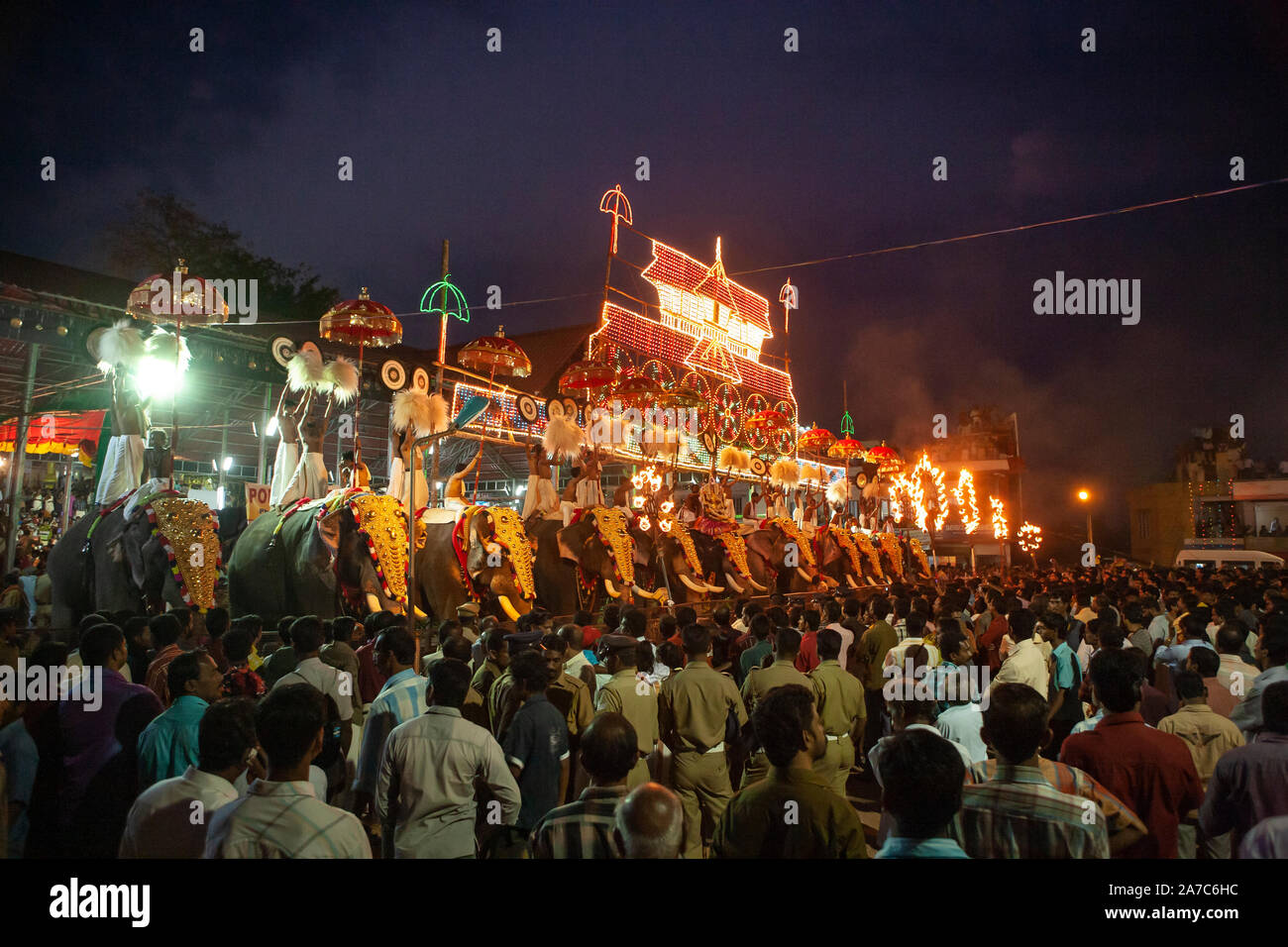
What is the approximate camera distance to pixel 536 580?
40.4 ft

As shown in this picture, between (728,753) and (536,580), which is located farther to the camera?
(536,580)

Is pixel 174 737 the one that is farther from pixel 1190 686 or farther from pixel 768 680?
pixel 1190 686

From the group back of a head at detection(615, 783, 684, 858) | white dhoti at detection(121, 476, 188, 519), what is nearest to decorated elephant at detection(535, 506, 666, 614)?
white dhoti at detection(121, 476, 188, 519)

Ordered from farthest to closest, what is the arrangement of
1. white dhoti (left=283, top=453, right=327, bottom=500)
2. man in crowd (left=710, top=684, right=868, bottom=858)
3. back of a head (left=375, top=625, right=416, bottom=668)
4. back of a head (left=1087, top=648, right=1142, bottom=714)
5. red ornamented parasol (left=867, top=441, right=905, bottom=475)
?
red ornamented parasol (left=867, top=441, right=905, bottom=475), white dhoti (left=283, top=453, right=327, bottom=500), back of a head (left=375, top=625, right=416, bottom=668), back of a head (left=1087, top=648, right=1142, bottom=714), man in crowd (left=710, top=684, right=868, bottom=858)

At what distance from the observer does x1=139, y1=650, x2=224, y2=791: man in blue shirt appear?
3564mm

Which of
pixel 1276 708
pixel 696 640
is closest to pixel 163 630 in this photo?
pixel 696 640

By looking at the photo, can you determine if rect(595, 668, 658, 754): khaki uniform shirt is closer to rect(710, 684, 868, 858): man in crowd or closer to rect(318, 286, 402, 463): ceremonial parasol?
rect(710, 684, 868, 858): man in crowd

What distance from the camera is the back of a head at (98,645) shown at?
4.21m

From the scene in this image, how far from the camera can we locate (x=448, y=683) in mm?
3639

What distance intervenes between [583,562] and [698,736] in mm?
7475

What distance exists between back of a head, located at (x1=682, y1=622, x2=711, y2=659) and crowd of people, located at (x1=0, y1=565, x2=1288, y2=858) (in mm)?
22
